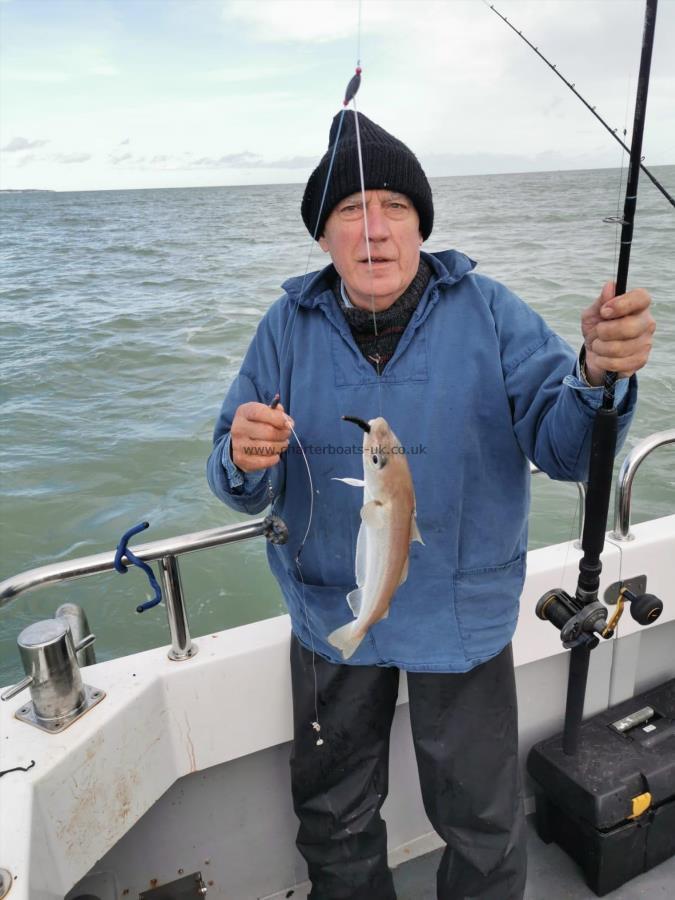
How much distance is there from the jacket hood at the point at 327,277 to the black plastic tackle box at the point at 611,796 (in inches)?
77.6

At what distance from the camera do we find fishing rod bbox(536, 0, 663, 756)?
1.69 metres

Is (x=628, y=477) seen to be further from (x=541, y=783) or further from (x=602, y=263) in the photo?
(x=602, y=263)

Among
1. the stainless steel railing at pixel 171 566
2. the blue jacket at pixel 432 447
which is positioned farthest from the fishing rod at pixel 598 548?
the stainless steel railing at pixel 171 566

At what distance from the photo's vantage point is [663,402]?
32.1 feet

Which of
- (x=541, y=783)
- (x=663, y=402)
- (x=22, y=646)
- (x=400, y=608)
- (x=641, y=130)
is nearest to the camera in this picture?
(x=641, y=130)

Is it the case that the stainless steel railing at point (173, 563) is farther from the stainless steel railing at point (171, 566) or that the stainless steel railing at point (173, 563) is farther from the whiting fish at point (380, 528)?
the whiting fish at point (380, 528)

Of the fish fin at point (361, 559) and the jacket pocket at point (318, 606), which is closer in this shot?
the fish fin at point (361, 559)

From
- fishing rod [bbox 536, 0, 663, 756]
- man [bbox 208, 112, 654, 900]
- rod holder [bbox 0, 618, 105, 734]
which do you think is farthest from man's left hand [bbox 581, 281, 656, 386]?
rod holder [bbox 0, 618, 105, 734]

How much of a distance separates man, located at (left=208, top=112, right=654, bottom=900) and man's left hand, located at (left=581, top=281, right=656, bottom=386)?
303mm

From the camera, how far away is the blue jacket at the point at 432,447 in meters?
2.00

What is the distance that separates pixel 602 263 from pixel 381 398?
18167 mm

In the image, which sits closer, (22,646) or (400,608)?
Result: (22,646)

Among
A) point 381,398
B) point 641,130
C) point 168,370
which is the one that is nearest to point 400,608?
point 381,398

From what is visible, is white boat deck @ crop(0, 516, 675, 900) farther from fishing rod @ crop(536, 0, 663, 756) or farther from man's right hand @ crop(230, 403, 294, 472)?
man's right hand @ crop(230, 403, 294, 472)
